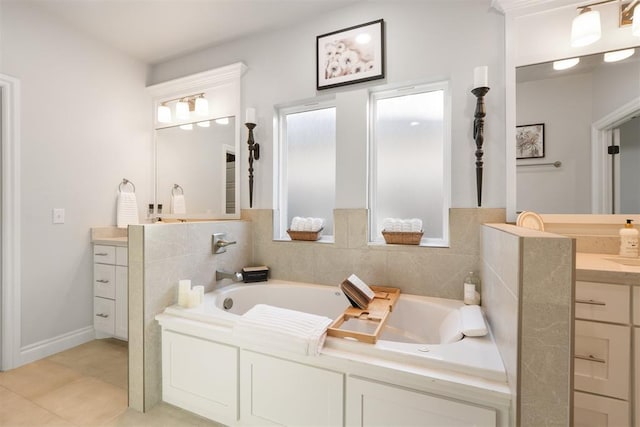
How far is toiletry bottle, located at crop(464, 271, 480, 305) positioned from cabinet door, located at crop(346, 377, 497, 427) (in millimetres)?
780

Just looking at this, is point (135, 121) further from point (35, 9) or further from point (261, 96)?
point (261, 96)

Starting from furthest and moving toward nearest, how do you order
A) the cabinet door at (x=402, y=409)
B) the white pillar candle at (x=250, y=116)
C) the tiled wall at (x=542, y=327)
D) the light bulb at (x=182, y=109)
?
the light bulb at (x=182, y=109) → the white pillar candle at (x=250, y=116) → the cabinet door at (x=402, y=409) → the tiled wall at (x=542, y=327)

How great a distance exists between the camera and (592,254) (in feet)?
5.03

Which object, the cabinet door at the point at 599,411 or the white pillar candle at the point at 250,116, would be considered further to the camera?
the white pillar candle at the point at 250,116

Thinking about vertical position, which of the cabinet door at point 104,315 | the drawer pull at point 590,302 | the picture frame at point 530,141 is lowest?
the cabinet door at point 104,315

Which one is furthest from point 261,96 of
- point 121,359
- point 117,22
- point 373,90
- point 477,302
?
point 121,359

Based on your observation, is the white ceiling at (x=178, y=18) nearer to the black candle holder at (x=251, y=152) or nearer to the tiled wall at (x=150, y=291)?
the black candle holder at (x=251, y=152)

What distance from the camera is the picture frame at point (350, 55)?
2.01 m

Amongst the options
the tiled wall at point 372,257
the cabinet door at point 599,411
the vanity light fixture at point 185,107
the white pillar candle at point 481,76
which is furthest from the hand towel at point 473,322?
the vanity light fixture at point 185,107

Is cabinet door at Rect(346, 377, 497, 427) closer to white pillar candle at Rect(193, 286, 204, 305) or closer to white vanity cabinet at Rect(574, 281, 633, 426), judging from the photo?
white vanity cabinet at Rect(574, 281, 633, 426)

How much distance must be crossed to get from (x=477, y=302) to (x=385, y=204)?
0.88 metres

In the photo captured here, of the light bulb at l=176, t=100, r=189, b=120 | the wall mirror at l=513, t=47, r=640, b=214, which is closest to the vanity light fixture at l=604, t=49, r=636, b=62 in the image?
the wall mirror at l=513, t=47, r=640, b=214

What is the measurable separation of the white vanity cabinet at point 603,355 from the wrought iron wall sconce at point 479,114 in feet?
2.42

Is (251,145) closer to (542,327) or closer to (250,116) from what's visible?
(250,116)
